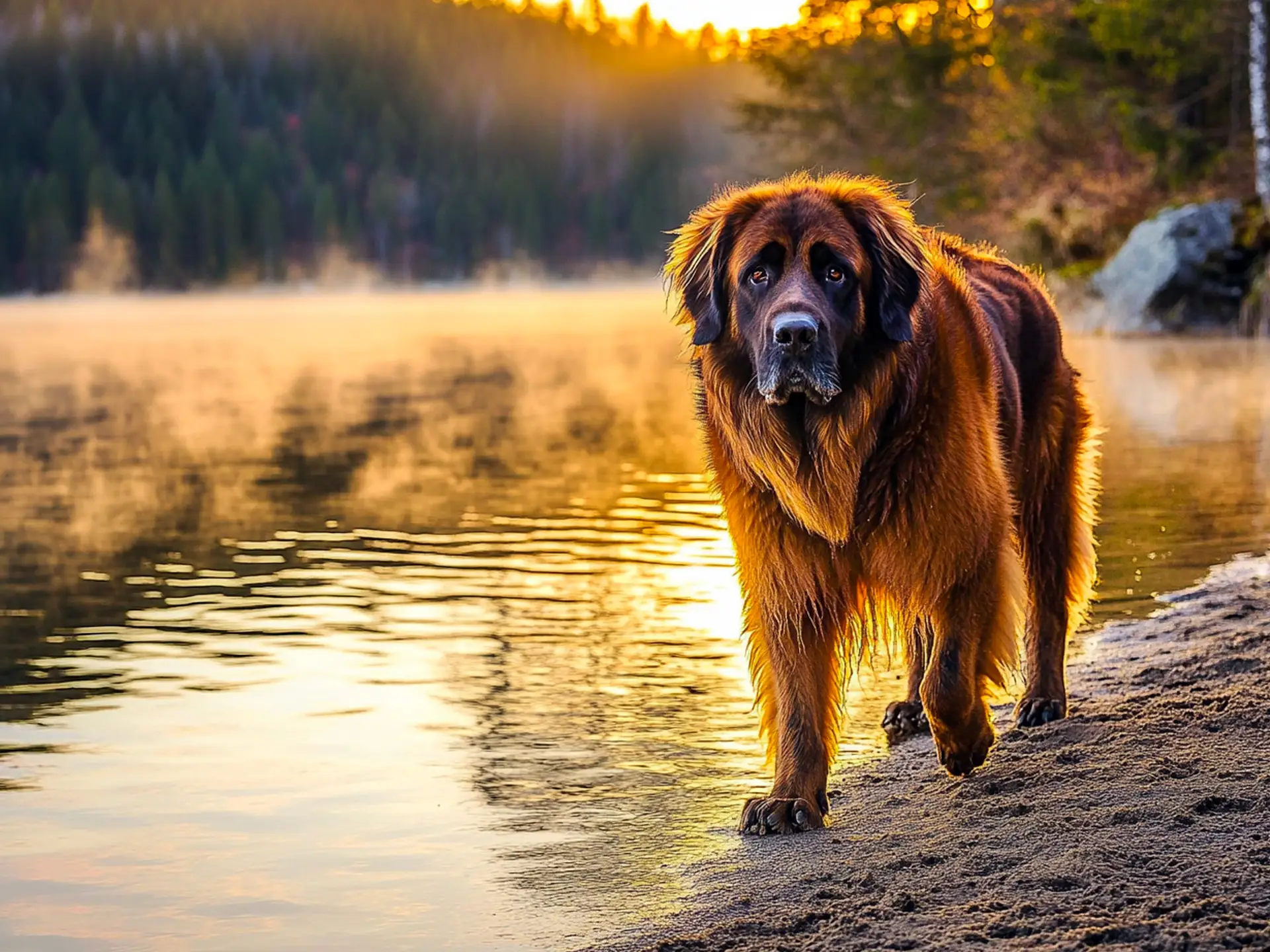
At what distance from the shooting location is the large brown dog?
473cm

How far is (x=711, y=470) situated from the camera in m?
5.05

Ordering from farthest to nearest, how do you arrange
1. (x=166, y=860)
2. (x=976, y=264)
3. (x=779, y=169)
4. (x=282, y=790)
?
(x=779, y=169), (x=976, y=264), (x=282, y=790), (x=166, y=860)

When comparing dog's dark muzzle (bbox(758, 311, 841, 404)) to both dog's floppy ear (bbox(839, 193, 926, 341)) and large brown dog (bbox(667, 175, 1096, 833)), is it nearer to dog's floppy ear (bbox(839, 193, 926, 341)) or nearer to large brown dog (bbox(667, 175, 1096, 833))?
large brown dog (bbox(667, 175, 1096, 833))

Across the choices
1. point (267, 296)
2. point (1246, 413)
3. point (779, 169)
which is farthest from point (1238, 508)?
point (267, 296)

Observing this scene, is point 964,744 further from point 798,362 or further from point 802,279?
point 802,279

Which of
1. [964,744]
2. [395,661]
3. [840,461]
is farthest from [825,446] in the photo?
[395,661]

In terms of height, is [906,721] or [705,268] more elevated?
[705,268]

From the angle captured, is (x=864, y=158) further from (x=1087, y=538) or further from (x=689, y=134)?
(x=689, y=134)

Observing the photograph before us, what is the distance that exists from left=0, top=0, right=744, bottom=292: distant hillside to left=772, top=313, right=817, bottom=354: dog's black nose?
106m

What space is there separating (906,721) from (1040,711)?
50 centimetres

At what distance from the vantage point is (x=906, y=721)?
5.95m

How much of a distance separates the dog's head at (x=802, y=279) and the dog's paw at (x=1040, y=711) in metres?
1.68

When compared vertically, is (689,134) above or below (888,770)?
above

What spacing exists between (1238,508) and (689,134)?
164051mm
